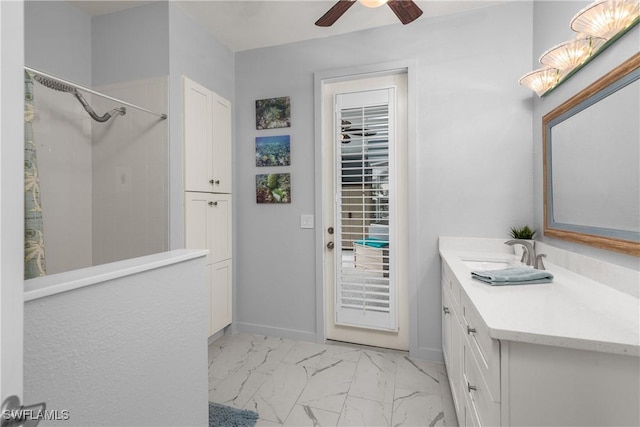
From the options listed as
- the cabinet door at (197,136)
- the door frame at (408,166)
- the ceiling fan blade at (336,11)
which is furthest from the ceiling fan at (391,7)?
the cabinet door at (197,136)

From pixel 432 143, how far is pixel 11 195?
7.93 feet

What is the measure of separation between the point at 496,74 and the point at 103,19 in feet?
9.93

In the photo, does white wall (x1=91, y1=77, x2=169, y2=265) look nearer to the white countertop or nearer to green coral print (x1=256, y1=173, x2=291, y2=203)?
green coral print (x1=256, y1=173, x2=291, y2=203)

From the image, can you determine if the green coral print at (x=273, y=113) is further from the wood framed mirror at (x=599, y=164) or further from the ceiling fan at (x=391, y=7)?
the wood framed mirror at (x=599, y=164)

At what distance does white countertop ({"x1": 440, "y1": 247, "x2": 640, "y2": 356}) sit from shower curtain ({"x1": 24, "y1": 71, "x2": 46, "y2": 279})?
4.71 ft

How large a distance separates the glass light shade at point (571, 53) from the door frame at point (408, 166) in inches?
36.1

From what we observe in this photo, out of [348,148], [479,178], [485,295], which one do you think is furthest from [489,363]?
[348,148]

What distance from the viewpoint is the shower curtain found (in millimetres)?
964

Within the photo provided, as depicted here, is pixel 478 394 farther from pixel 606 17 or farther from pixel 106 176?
pixel 106 176

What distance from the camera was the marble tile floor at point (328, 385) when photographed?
69.3 inches

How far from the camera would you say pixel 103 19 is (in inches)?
93.9

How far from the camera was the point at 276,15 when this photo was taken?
7.85 feet

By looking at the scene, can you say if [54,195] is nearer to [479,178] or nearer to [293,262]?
[293,262]

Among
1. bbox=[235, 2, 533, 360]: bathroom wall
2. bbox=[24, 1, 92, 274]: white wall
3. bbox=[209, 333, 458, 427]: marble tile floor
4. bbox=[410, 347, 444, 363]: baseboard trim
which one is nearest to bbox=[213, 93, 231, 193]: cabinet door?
bbox=[235, 2, 533, 360]: bathroom wall
